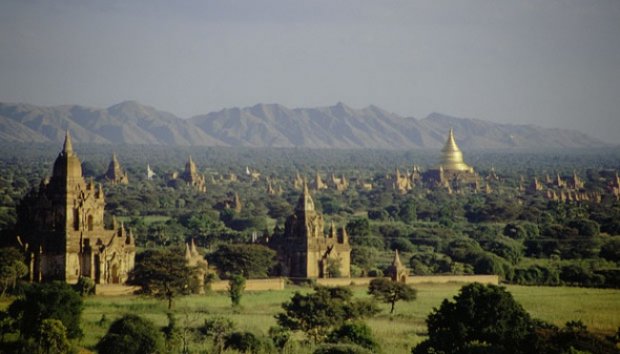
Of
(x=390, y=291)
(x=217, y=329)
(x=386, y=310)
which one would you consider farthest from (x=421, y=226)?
(x=217, y=329)

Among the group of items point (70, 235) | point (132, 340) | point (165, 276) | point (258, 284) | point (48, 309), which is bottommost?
point (132, 340)

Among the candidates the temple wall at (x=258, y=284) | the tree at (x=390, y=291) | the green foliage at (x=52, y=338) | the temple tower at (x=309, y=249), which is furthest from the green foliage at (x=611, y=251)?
the green foliage at (x=52, y=338)

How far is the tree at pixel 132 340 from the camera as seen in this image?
38719 millimetres

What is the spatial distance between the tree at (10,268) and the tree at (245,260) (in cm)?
1067

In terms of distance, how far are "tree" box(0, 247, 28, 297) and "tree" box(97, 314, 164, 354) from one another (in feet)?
42.1

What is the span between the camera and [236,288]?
5372 cm

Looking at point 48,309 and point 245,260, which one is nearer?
point 48,309

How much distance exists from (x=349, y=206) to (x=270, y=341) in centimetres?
8140

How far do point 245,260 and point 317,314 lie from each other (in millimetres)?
14971

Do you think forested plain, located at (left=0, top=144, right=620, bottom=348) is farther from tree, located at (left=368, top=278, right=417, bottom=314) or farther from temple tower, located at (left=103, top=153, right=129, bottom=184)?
tree, located at (left=368, top=278, right=417, bottom=314)

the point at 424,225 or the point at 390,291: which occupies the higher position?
the point at 424,225

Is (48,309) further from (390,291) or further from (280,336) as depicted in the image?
(390,291)

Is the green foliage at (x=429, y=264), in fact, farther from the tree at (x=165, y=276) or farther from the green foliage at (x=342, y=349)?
the green foliage at (x=342, y=349)

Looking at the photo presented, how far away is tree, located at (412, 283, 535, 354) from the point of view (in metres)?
38.5
